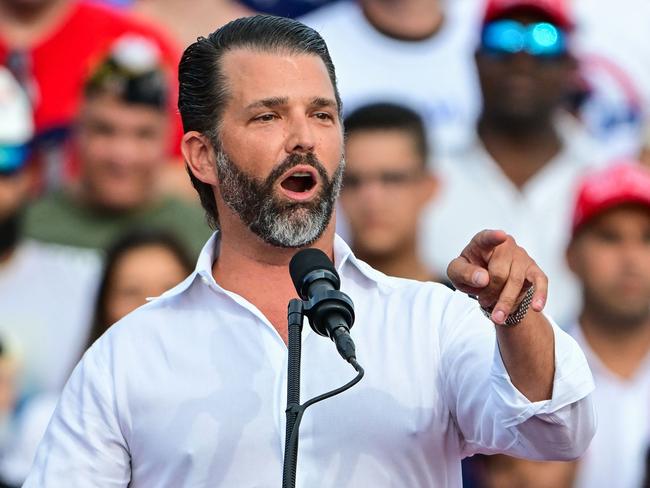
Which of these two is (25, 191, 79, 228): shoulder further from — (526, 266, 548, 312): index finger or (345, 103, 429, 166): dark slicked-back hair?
(526, 266, 548, 312): index finger

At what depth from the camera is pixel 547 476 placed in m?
5.47

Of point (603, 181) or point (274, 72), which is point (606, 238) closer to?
point (603, 181)

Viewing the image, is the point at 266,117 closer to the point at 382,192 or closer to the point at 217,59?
the point at 217,59

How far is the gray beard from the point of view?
275 centimetres

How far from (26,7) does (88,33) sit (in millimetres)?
295

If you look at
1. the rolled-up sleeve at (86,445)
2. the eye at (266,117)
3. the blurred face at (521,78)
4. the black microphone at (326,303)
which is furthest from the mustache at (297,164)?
the blurred face at (521,78)

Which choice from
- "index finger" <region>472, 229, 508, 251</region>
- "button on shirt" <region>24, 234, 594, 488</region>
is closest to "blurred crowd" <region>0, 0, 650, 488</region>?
A: "button on shirt" <region>24, 234, 594, 488</region>

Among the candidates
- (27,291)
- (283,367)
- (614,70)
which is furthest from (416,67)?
(283,367)

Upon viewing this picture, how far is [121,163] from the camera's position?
5.64m

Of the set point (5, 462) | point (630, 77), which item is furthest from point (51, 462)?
point (630, 77)

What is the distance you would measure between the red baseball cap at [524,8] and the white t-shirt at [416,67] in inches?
2.9

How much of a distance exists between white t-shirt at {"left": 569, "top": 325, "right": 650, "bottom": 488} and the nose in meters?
3.14

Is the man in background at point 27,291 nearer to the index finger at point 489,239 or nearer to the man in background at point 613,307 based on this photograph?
the man in background at point 613,307

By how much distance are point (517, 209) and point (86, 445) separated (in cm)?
341
